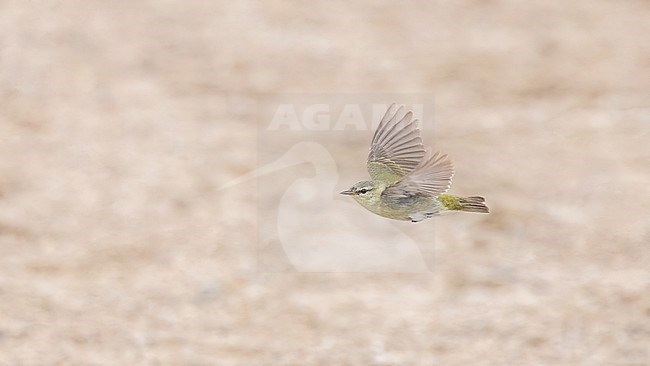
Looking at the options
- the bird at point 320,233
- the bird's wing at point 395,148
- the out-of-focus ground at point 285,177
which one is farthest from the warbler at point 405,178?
the bird at point 320,233

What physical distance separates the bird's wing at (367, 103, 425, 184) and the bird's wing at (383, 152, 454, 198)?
7 centimetres

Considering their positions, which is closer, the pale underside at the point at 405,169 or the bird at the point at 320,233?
the pale underside at the point at 405,169

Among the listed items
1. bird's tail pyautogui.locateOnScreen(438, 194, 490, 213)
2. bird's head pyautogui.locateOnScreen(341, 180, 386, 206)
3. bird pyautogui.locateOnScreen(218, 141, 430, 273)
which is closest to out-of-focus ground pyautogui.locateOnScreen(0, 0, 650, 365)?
bird pyautogui.locateOnScreen(218, 141, 430, 273)

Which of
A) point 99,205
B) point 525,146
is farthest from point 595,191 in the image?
point 99,205

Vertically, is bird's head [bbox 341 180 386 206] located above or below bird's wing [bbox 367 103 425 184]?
below

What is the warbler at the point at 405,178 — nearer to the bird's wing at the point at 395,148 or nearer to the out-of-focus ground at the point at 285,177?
the bird's wing at the point at 395,148

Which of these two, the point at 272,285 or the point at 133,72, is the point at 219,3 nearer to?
the point at 133,72

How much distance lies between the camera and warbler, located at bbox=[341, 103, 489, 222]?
5.23ft

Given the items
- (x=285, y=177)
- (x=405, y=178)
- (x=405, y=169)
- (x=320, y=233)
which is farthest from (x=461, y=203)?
(x=285, y=177)

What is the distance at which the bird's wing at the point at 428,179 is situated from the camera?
1.54m

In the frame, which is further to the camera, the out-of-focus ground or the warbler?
the out-of-focus ground

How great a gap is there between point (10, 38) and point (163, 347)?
393cm

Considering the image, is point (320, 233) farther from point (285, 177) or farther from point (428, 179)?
point (428, 179)

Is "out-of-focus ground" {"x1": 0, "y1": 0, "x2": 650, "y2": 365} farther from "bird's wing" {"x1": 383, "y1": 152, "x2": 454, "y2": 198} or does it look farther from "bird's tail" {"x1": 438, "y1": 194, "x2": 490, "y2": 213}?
"bird's wing" {"x1": 383, "y1": 152, "x2": 454, "y2": 198}
